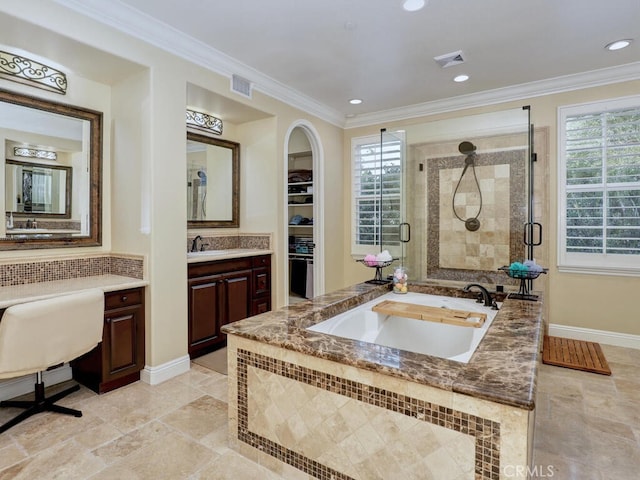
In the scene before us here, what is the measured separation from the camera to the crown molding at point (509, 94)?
11.0 ft

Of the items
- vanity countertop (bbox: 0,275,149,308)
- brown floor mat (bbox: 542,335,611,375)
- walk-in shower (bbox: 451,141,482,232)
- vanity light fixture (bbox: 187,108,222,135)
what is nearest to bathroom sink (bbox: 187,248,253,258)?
vanity countertop (bbox: 0,275,149,308)

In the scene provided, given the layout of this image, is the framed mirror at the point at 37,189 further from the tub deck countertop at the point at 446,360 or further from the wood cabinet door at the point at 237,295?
the tub deck countertop at the point at 446,360

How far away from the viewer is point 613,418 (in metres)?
2.19

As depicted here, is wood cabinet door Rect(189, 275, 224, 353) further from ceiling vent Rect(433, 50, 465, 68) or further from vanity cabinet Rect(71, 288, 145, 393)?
ceiling vent Rect(433, 50, 465, 68)

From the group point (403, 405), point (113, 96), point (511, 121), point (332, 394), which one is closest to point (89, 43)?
point (113, 96)

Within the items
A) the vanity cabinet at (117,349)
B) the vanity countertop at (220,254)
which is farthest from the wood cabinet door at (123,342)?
the vanity countertop at (220,254)

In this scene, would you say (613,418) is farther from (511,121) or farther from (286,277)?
(286,277)

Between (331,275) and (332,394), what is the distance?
331cm

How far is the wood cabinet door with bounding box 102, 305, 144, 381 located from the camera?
2475mm

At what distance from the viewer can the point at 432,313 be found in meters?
2.60

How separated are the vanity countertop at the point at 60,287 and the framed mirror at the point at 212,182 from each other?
3.67 ft

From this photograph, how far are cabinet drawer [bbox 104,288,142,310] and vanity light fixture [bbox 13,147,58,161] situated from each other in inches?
47.0

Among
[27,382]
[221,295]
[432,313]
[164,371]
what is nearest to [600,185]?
[432,313]

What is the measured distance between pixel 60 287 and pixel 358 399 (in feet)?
7.07
